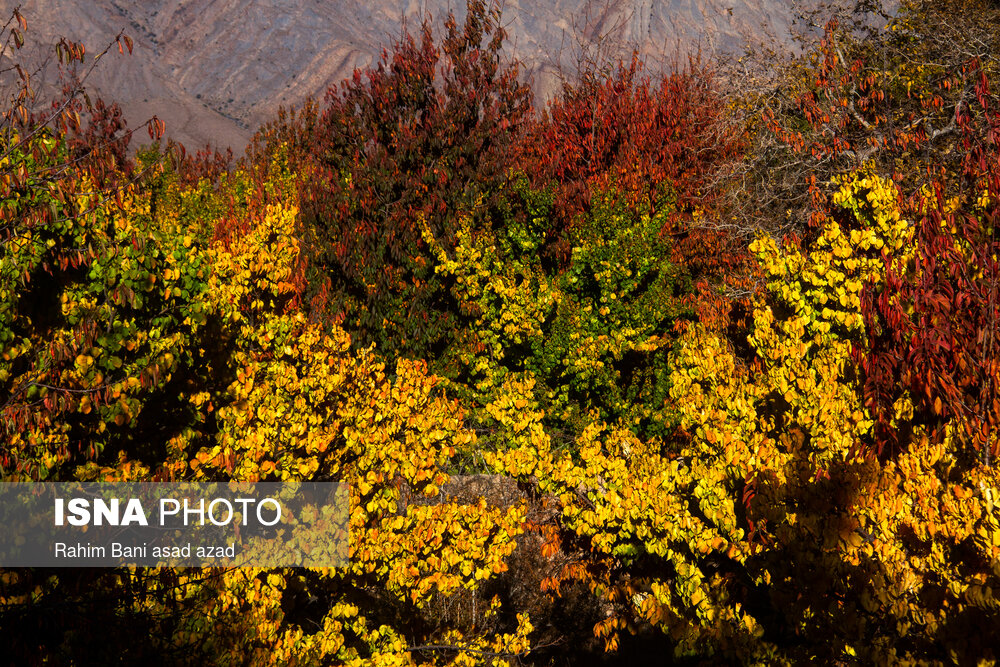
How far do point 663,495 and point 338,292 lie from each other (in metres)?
9.12

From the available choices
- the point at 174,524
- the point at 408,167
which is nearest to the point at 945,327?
the point at 174,524

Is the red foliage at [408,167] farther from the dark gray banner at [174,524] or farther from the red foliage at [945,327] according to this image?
the red foliage at [945,327]

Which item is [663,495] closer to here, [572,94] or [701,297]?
[701,297]

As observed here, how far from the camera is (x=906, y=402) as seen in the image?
5.82m

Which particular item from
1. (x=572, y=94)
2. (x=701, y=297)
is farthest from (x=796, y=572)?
(x=572, y=94)

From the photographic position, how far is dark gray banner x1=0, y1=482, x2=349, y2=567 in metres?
5.77

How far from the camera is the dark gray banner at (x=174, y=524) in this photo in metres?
5.77

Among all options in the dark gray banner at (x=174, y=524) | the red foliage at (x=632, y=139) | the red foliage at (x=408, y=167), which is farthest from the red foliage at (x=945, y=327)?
the red foliage at (x=632, y=139)

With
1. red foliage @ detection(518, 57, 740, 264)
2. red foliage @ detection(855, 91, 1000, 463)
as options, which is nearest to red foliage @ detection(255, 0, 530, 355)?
red foliage @ detection(518, 57, 740, 264)

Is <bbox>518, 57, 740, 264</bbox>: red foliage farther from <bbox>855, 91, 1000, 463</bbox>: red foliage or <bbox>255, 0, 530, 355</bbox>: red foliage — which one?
<bbox>855, 91, 1000, 463</bbox>: red foliage

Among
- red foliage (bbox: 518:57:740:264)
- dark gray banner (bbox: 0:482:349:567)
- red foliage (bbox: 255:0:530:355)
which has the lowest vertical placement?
dark gray banner (bbox: 0:482:349:567)

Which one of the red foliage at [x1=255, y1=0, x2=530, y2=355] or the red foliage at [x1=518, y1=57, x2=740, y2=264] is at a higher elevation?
the red foliage at [x1=518, y1=57, x2=740, y2=264]

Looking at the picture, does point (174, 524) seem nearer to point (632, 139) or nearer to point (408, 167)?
point (408, 167)

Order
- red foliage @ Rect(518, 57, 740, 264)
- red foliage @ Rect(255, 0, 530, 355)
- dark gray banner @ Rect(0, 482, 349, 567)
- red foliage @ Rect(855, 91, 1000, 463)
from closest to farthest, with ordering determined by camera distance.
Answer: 1. red foliage @ Rect(855, 91, 1000, 463)
2. dark gray banner @ Rect(0, 482, 349, 567)
3. red foliage @ Rect(255, 0, 530, 355)
4. red foliage @ Rect(518, 57, 740, 264)
